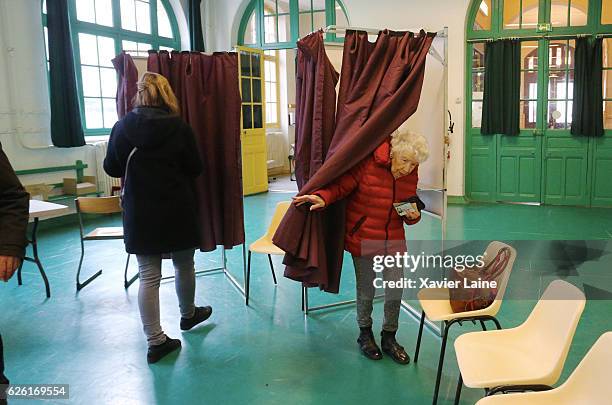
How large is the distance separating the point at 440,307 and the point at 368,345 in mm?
539

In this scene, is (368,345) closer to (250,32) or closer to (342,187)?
(342,187)

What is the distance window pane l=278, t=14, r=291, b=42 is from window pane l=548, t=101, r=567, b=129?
4069 mm

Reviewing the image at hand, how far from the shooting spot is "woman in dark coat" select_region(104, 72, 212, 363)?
2.78 metres

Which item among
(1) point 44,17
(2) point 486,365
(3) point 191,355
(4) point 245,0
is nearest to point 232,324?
(3) point 191,355

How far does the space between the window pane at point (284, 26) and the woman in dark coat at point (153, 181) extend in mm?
6169

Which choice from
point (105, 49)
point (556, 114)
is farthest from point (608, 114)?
point (105, 49)

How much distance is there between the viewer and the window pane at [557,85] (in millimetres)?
7156

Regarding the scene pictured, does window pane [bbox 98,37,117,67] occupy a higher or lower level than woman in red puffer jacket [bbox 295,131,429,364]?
higher

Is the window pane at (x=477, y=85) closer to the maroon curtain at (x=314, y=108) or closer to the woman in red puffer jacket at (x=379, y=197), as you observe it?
the maroon curtain at (x=314, y=108)

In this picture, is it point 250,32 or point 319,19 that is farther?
point 250,32

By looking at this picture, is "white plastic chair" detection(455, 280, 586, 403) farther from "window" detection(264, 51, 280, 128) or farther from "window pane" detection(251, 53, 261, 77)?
"window" detection(264, 51, 280, 128)

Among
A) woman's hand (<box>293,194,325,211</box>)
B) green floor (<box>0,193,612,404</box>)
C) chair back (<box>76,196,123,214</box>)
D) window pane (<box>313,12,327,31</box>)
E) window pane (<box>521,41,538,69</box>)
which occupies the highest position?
window pane (<box>313,12,327,31</box>)

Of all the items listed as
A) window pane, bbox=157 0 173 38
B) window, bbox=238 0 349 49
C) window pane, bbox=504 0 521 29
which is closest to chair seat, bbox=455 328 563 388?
window pane, bbox=504 0 521 29

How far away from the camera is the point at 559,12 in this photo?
704cm
